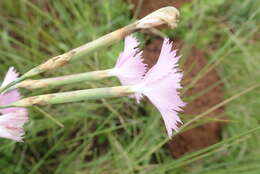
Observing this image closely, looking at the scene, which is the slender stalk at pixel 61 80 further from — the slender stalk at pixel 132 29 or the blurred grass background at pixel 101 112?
the blurred grass background at pixel 101 112

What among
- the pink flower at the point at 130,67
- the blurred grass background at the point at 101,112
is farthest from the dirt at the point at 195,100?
the pink flower at the point at 130,67

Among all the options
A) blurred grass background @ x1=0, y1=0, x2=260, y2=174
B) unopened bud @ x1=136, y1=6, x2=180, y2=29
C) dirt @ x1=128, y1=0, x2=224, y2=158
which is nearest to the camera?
unopened bud @ x1=136, y1=6, x2=180, y2=29

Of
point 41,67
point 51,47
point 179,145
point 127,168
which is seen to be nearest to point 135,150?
point 127,168

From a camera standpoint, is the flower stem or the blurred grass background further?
the blurred grass background

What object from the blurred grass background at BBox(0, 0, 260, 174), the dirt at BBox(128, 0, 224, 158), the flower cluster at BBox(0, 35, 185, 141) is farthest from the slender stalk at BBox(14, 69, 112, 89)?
the dirt at BBox(128, 0, 224, 158)

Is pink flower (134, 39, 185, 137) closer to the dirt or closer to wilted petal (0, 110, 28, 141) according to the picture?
wilted petal (0, 110, 28, 141)
